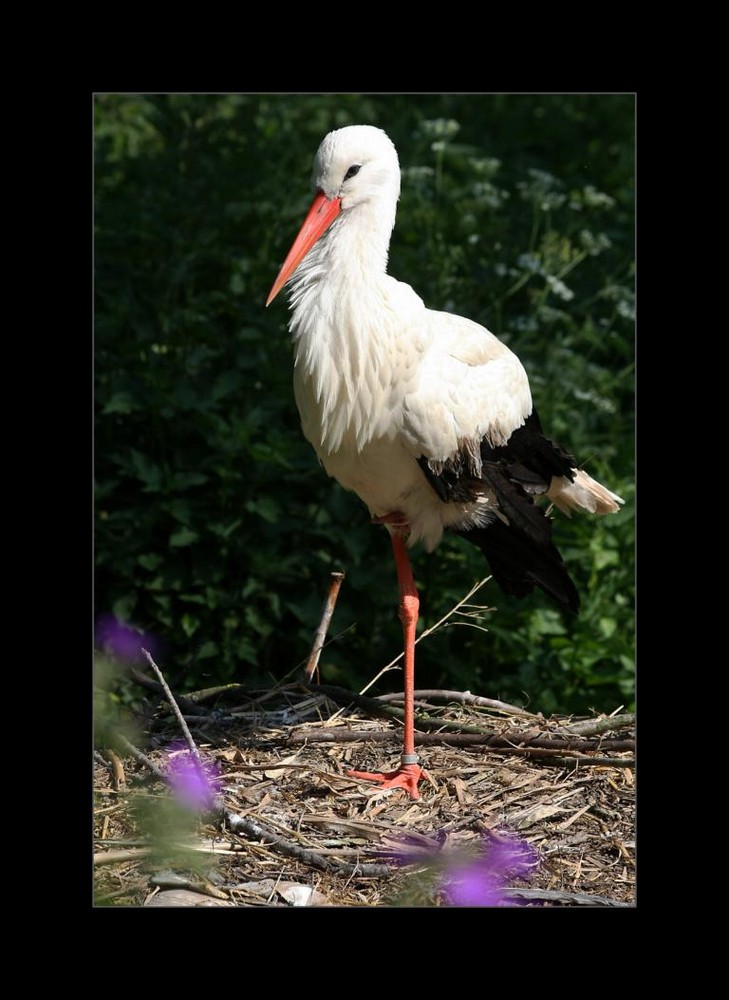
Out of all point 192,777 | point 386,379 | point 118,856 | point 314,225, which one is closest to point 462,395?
point 386,379

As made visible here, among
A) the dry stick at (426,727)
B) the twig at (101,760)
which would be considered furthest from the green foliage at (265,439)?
the twig at (101,760)

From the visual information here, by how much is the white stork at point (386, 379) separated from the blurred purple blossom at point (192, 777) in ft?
1.33

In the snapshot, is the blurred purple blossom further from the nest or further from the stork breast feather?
the stork breast feather

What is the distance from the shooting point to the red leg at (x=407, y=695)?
3518 millimetres

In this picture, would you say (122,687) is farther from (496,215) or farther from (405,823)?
(496,215)

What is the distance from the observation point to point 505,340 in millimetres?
5445

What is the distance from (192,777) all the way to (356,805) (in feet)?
1.36

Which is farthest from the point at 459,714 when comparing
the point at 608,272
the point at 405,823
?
the point at 608,272

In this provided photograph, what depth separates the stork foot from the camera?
3.49 meters

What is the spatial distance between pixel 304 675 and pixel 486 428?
934 mm

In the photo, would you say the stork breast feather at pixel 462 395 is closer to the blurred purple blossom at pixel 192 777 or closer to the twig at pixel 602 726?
the twig at pixel 602 726

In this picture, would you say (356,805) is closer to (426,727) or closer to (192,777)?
(192,777)

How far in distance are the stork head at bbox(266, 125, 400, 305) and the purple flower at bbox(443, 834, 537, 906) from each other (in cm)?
144

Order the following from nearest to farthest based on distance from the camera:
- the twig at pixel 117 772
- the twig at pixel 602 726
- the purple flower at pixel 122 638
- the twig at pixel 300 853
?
1. the twig at pixel 300 853
2. the twig at pixel 117 772
3. the twig at pixel 602 726
4. the purple flower at pixel 122 638
